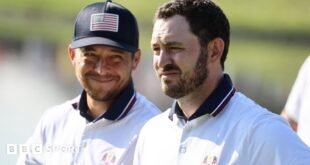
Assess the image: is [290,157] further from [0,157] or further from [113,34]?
[0,157]

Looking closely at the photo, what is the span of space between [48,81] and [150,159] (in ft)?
17.9

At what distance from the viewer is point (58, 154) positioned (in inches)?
122

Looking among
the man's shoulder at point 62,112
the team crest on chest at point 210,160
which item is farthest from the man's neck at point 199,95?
the man's shoulder at point 62,112

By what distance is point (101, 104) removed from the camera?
313 centimetres

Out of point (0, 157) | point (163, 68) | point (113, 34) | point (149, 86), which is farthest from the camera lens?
point (149, 86)

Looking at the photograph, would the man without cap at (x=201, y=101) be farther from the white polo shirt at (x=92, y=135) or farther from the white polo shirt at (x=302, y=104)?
the white polo shirt at (x=302, y=104)

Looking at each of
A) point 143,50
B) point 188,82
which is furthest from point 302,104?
point 143,50

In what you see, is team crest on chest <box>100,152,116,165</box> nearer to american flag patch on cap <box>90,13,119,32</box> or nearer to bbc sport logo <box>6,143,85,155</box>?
bbc sport logo <box>6,143,85,155</box>

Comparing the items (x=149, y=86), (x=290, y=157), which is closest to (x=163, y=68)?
(x=290, y=157)

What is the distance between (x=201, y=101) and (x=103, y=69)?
18.4 inches

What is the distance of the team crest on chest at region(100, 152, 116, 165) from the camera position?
9.86 feet

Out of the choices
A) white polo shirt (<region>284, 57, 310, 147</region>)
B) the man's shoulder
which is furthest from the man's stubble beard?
white polo shirt (<region>284, 57, 310, 147</region>)

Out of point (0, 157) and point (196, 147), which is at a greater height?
point (196, 147)

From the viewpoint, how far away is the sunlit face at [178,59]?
2604 mm
